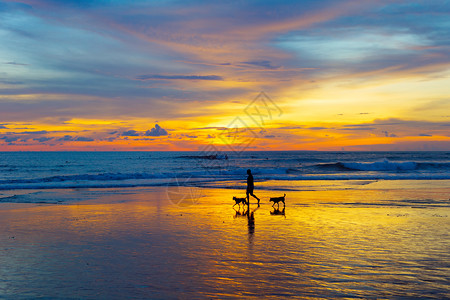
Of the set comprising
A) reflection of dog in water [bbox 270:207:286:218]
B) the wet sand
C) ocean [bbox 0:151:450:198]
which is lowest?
the wet sand

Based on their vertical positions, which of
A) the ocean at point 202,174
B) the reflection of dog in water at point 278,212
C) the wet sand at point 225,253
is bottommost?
the wet sand at point 225,253

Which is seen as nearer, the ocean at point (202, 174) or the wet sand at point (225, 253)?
the wet sand at point (225, 253)

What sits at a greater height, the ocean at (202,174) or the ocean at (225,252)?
the ocean at (202,174)

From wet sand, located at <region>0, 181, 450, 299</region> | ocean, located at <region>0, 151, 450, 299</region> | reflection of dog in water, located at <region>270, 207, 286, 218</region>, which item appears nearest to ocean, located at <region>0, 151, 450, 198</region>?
ocean, located at <region>0, 151, 450, 299</region>

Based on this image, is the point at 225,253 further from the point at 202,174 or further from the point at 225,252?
the point at 202,174

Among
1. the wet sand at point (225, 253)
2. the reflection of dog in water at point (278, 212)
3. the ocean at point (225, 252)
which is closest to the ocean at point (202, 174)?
the ocean at point (225, 252)

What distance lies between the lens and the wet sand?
7.77 metres

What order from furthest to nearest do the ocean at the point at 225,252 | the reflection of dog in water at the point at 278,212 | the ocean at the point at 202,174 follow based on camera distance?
the ocean at the point at 202,174 < the reflection of dog in water at the point at 278,212 < the ocean at the point at 225,252

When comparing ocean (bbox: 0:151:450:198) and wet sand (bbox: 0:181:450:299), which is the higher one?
ocean (bbox: 0:151:450:198)

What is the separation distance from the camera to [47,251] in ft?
35.3

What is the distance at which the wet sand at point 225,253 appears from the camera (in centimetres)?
777

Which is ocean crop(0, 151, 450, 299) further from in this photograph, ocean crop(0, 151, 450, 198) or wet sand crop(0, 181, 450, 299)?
ocean crop(0, 151, 450, 198)

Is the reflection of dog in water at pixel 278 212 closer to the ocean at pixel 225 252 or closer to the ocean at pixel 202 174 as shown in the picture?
the ocean at pixel 225 252

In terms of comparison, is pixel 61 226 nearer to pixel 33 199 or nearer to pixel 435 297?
pixel 33 199
